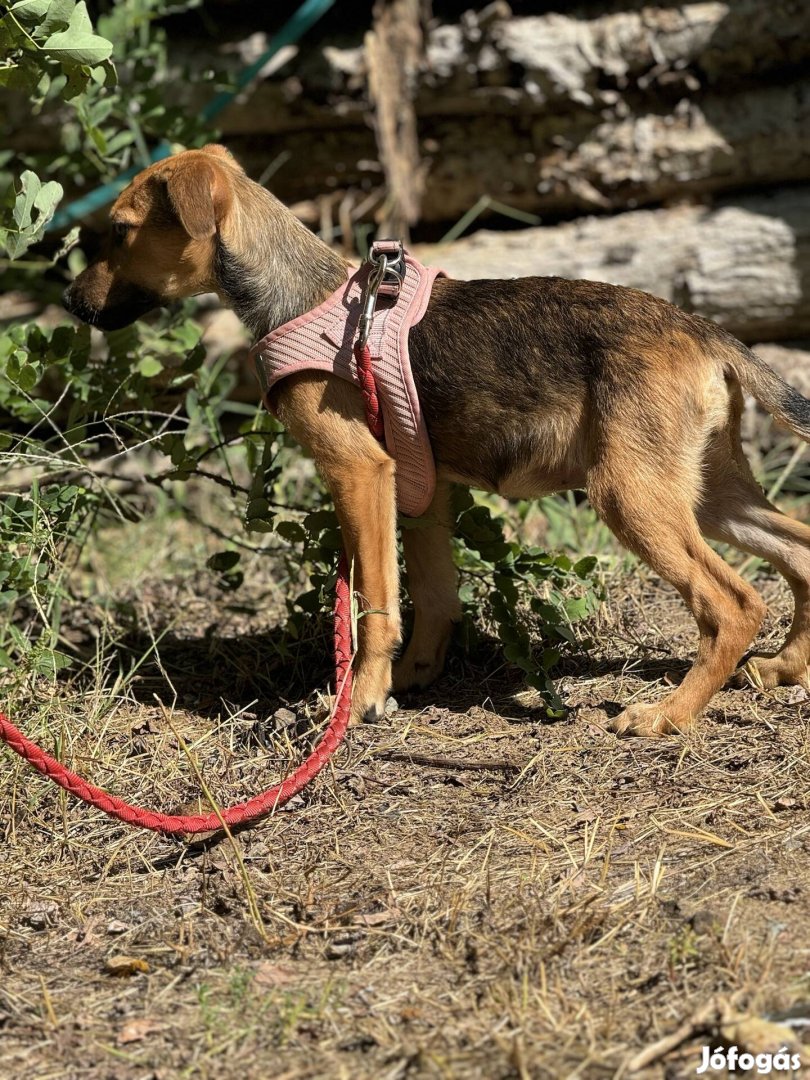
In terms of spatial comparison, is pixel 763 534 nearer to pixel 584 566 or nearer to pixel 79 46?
pixel 584 566

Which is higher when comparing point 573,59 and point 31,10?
point 31,10

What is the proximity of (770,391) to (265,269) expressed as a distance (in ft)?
6.18

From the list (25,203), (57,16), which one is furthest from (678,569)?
(57,16)

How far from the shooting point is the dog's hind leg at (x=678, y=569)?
3887 millimetres

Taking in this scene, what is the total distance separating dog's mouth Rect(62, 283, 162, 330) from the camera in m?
4.53

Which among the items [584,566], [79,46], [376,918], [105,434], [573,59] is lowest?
[584,566]

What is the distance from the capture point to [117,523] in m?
6.38

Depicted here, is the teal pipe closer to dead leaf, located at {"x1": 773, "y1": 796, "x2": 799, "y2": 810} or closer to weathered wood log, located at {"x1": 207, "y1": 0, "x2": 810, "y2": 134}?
weathered wood log, located at {"x1": 207, "y1": 0, "x2": 810, "y2": 134}

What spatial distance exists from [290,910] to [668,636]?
2220mm

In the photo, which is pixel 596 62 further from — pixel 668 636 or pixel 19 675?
pixel 19 675

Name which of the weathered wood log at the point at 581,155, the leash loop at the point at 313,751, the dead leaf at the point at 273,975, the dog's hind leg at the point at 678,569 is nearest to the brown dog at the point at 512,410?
the dog's hind leg at the point at 678,569

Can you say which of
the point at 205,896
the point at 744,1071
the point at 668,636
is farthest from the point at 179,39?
the point at 744,1071

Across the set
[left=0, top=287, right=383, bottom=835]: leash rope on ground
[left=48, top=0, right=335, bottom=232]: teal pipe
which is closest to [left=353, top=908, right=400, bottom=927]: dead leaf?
[left=0, top=287, right=383, bottom=835]: leash rope on ground

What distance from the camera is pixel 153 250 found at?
4.44 meters
